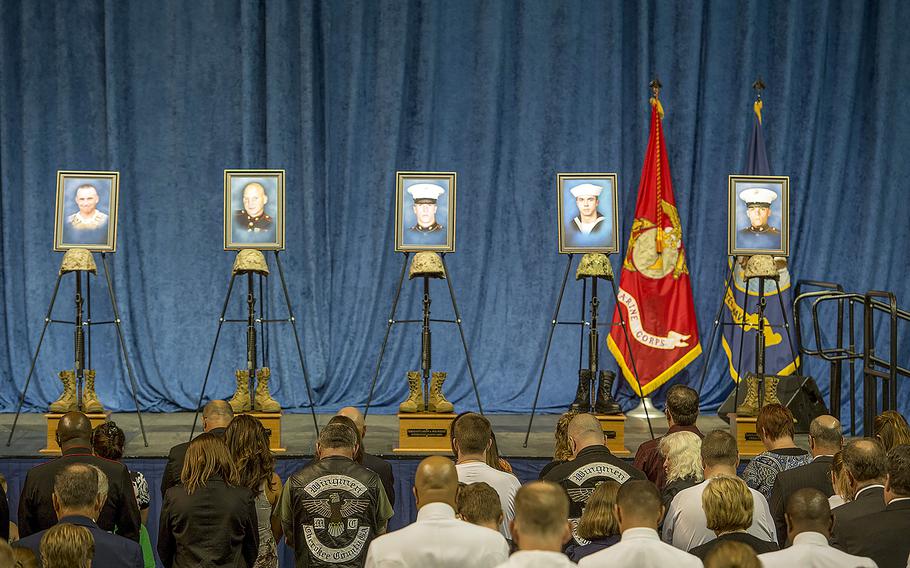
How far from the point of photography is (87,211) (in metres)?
8.78

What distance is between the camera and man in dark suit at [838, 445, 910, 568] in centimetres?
Answer: 429

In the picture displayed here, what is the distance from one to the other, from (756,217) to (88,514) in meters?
6.30

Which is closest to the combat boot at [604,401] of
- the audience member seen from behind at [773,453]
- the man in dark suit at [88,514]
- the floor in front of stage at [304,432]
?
the floor in front of stage at [304,432]

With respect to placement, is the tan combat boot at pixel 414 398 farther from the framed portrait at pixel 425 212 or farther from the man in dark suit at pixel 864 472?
the man in dark suit at pixel 864 472

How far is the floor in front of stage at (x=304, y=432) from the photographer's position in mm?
8203

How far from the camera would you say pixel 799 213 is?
429 inches

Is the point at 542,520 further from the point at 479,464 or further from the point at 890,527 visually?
the point at 890,527

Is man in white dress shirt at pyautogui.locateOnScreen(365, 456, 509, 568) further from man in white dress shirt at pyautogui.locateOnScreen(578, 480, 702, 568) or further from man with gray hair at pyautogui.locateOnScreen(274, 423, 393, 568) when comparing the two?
man with gray hair at pyautogui.locateOnScreen(274, 423, 393, 568)

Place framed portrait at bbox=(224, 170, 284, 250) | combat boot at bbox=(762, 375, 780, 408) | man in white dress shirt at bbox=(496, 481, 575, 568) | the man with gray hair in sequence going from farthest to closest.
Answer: framed portrait at bbox=(224, 170, 284, 250)
combat boot at bbox=(762, 375, 780, 408)
the man with gray hair
man in white dress shirt at bbox=(496, 481, 575, 568)

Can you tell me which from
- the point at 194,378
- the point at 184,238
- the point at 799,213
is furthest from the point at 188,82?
the point at 799,213

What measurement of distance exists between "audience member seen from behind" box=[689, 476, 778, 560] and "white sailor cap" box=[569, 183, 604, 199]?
5063mm

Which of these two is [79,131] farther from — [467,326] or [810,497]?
Answer: [810,497]

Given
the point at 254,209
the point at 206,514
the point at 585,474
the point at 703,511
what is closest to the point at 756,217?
the point at 254,209

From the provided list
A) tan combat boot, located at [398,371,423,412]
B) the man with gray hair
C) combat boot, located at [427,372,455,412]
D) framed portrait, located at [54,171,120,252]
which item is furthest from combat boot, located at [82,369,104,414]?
the man with gray hair
